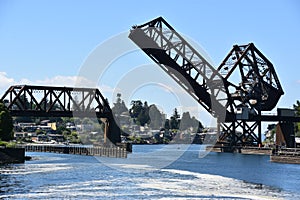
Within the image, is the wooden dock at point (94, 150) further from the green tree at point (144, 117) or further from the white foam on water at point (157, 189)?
the green tree at point (144, 117)

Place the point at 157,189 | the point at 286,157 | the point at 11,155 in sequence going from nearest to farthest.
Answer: the point at 157,189 → the point at 11,155 → the point at 286,157

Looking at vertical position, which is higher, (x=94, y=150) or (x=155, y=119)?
(x=155, y=119)

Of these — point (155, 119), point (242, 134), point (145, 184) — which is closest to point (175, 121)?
point (155, 119)

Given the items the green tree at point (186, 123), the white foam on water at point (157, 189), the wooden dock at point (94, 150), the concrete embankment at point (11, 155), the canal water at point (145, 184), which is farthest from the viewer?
the green tree at point (186, 123)

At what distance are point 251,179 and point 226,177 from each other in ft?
6.32

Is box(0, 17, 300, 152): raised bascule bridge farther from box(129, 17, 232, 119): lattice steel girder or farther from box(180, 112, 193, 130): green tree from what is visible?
box(180, 112, 193, 130): green tree

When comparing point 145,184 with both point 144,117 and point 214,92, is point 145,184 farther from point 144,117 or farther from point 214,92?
point 144,117

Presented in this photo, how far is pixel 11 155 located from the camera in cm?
5609

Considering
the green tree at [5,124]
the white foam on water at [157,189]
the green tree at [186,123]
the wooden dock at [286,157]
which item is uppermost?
the green tree at [186,123]

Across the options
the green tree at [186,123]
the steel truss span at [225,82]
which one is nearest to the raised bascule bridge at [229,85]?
the steel truss span at [225,82]

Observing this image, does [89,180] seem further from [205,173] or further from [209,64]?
[209,64]

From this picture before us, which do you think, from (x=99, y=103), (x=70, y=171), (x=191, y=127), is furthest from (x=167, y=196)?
(x=191, y=127)

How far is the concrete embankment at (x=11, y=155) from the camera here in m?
54.9

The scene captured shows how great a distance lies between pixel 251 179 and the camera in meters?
44.2
